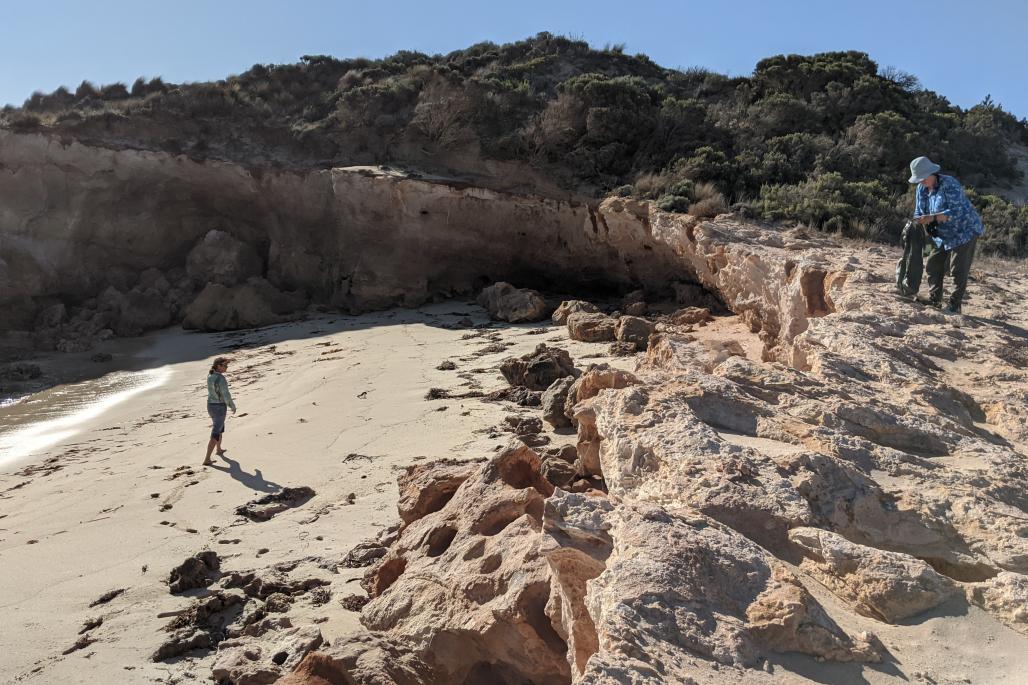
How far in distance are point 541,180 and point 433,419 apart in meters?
8.15

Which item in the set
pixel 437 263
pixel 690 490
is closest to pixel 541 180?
pixel 437 263

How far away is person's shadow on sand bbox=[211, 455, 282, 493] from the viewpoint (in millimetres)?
6206

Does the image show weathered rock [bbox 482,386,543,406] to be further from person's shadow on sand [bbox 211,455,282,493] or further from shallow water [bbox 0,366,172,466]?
shallow water [bbox 0,366,172,466]

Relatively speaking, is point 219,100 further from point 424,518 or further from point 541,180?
point 424,518

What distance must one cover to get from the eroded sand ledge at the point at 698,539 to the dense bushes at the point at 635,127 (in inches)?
239

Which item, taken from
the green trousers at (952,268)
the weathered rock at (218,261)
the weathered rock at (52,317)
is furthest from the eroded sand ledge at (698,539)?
the weathered rock at (52,317)

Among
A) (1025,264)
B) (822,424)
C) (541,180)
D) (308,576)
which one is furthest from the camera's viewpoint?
(541,180)

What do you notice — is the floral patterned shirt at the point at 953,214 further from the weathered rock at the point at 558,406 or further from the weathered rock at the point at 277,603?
the weathered rock at the point at 277,603

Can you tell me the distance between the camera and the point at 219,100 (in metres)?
18.2

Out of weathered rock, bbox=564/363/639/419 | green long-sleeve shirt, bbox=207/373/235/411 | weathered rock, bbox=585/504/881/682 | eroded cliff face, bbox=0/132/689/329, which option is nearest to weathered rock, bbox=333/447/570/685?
weathered rock, bbox=585/504/881/682

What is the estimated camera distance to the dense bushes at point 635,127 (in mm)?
11812

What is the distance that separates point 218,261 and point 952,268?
45.8 ft

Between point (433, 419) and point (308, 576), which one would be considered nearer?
point (308, 576)

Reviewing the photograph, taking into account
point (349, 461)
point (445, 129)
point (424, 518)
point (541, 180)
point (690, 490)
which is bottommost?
point (349, 461)
